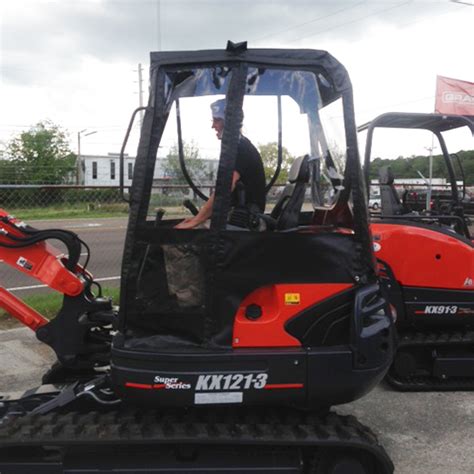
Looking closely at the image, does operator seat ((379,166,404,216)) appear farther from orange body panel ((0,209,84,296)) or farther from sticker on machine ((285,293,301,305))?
orange body panel ((0,209,84,296))

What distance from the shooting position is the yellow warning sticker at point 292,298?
123 inches

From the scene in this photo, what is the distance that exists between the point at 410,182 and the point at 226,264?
15.2m

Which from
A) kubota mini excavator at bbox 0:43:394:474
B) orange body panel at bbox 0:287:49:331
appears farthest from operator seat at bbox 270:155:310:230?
orange body panel at bbox 0:287:49:331

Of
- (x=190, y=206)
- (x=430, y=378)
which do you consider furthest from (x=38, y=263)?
(x=430, y=378)

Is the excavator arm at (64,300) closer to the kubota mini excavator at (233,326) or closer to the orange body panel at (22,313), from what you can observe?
the orange body panel at (22,313)

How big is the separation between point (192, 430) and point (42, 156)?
5993cm

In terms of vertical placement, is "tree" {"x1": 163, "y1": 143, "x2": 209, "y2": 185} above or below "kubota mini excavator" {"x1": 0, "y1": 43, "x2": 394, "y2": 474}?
above

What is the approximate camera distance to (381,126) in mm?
5477

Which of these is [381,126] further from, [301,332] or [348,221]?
[301,332]

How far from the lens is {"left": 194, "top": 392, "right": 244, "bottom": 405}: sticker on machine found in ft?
9.92

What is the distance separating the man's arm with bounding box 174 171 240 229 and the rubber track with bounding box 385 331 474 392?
8.60 feet

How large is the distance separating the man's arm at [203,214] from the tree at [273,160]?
32 centimetres

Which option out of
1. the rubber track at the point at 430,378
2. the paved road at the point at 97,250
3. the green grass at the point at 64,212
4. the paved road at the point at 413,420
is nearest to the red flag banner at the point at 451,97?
the paved road at the point at 97,250

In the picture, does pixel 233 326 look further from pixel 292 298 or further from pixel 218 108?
pixel 218 108
